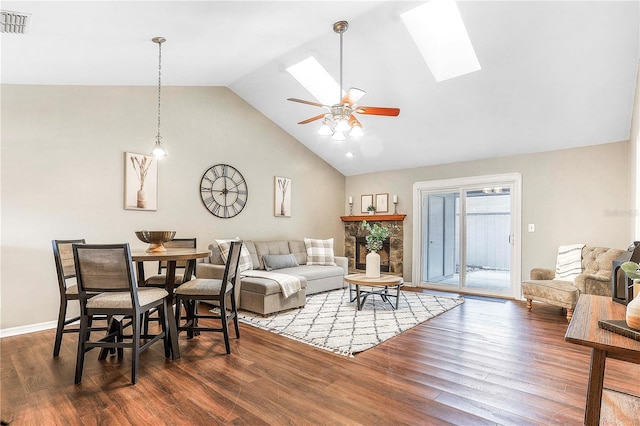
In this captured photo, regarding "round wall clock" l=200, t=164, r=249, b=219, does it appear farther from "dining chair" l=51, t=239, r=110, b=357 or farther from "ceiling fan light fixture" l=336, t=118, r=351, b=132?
"ceiling fan light fixture" l=336, t=118, r=351, b=132

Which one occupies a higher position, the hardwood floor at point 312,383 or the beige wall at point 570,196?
the beige wall at point 570,196

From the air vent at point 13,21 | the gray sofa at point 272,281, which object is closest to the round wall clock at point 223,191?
the gray sofa at point 272,281

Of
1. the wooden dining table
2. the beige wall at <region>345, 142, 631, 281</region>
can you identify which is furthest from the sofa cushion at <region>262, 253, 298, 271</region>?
the beige wall at <region>345, 142, 631, 281</region>

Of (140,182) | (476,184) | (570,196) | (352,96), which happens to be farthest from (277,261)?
(570,196)

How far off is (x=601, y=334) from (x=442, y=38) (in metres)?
3.64

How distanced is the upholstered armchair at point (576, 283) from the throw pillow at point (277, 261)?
3354mm

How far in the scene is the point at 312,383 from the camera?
242cm

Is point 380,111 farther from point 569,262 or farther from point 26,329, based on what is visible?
point 26,329

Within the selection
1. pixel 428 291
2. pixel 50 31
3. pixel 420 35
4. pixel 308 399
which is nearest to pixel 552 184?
pixel 428 291

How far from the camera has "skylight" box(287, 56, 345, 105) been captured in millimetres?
4785

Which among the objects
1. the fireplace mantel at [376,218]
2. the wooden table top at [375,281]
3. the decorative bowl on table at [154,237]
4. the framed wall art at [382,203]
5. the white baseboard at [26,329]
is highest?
the framed wall art at [382,203]

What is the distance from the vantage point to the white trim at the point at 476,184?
5.31m

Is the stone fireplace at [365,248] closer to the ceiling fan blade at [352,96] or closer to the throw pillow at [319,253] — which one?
the throw pillow at [319,253]

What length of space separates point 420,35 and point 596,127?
264cm
